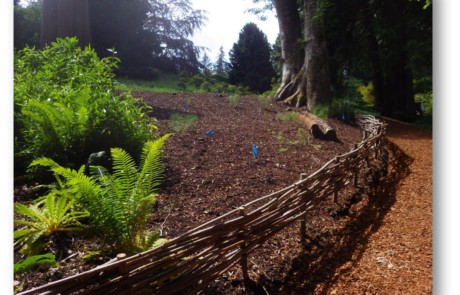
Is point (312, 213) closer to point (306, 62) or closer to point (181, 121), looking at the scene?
point (181, 121)

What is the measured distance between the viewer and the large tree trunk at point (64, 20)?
275cm

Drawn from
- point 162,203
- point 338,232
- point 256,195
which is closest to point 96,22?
point 162,203

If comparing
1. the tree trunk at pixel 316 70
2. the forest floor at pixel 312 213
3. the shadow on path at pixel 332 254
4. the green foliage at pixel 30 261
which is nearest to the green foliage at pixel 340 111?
the tree trunk at pixel 316 70

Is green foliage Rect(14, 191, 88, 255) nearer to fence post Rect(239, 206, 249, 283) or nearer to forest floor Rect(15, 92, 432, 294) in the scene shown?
forest floor Rect(15, 92, 432, 294)

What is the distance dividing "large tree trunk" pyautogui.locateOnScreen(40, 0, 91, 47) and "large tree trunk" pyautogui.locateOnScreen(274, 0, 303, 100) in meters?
5.88

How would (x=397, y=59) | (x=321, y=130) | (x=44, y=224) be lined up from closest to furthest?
1. (x=44, y=224)
2. (x=397, y=59)
3. (x=321, y=130)

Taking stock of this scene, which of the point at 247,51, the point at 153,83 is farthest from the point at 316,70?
the point at 153,83

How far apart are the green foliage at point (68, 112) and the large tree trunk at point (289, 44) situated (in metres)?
5.43

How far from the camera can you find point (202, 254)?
2.06 m

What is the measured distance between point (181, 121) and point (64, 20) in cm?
265

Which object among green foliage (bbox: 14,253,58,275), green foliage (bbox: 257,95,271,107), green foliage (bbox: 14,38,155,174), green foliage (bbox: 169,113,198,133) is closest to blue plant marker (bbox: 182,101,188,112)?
green foliage (bbox: 169,113,198,133)

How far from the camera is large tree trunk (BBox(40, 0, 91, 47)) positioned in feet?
9.01

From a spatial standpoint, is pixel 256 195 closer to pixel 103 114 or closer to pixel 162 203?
pixel 162 203

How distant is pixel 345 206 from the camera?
366cm
